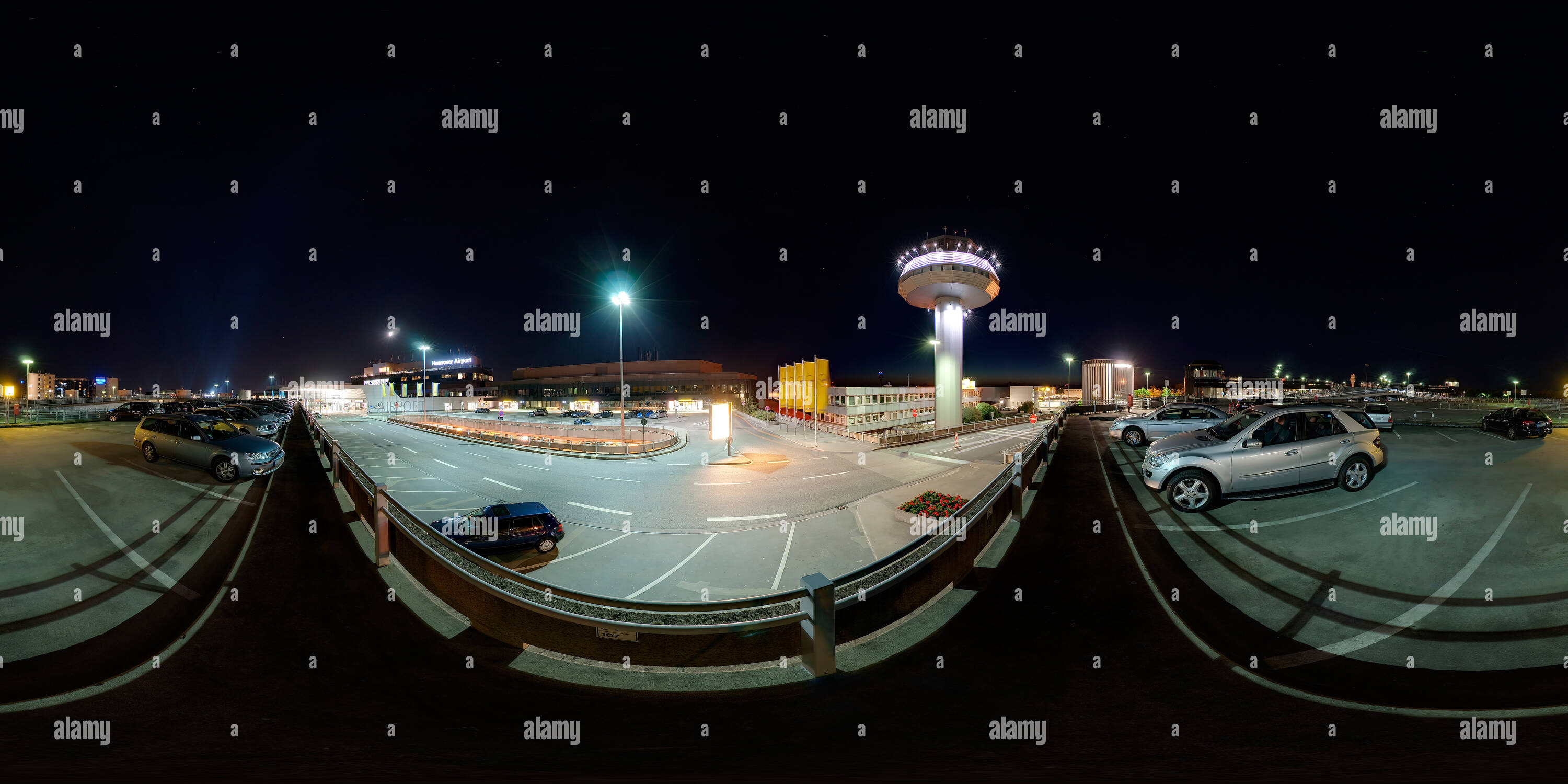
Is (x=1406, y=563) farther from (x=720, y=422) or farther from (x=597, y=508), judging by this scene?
(x=720, y=422)

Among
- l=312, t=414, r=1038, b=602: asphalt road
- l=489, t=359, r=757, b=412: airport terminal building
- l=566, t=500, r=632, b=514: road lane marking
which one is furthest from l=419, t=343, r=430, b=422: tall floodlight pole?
l=566, t=500, r=632, b=514: road lane marking

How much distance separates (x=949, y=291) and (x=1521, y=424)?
33951mm

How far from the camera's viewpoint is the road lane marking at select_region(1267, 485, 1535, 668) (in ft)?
15.2

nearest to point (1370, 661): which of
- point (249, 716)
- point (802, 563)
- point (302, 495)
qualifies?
point (802, 563)

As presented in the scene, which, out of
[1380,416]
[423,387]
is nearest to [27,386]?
[423,387]

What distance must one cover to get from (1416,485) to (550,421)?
50.4 metres

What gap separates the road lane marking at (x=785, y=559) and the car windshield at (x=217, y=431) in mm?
13964

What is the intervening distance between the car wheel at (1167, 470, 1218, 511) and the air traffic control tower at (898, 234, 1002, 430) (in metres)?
35.4

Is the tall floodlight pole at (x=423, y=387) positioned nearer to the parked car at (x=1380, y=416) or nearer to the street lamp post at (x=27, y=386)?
the street lamp post at (x=27, y=386)

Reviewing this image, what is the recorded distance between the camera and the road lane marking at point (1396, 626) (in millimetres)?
4633

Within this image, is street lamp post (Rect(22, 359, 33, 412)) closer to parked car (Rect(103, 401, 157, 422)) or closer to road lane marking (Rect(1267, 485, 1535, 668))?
parked car (Rect(103, 401, 157, 422))

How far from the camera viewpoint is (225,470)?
1108cm

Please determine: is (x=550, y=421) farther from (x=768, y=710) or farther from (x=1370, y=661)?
(x=1370, y=661)

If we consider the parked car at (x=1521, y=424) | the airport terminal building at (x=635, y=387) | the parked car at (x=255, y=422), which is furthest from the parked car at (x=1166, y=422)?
the airport terminal building at (x=635, y=387)
